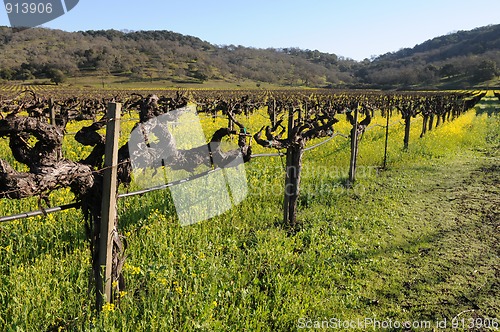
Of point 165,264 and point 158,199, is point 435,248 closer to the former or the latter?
point 165,264

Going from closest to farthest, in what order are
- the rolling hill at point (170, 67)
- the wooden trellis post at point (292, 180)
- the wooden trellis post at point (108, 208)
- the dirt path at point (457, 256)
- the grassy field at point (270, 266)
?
the wooden trellis post at point (108, 208) < the grassy field at point (270, 266) < the dirt path at point (457, 256) < the wooden trellis post at point (292, 180) < the rolling hill at point (170, 67)

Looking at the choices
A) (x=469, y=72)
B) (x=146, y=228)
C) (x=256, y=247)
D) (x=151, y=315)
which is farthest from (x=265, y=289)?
(x=469, y=72)

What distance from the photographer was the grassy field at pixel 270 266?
352 cm

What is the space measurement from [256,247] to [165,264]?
1.41 meters

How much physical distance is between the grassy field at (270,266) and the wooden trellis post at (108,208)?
20 cm

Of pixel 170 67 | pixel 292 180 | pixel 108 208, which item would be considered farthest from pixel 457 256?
pixel 170 67

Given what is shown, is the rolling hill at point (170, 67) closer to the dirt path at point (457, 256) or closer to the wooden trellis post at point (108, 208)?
the dirt path at point (457, 256)

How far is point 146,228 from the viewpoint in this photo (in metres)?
5.33

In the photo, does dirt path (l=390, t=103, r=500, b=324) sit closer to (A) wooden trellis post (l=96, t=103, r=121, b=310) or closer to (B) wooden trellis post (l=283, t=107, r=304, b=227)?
(B) wooden trellis post (l=283, t=107, r=304, b=227)

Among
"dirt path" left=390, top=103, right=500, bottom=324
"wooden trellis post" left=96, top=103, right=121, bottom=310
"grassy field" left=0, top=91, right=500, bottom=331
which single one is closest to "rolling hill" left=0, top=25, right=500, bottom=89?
"grassy field" left=0, top=91, right=500, bottom=331

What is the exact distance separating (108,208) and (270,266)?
2.33 metres

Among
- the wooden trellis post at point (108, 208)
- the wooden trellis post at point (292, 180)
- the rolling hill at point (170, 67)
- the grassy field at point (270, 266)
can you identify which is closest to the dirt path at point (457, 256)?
the grassy field at point (270, 266)

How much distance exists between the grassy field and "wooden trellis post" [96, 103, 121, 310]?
0.20 metres

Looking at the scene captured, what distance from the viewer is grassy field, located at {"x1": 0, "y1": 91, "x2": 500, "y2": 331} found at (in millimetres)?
Result: 3523
